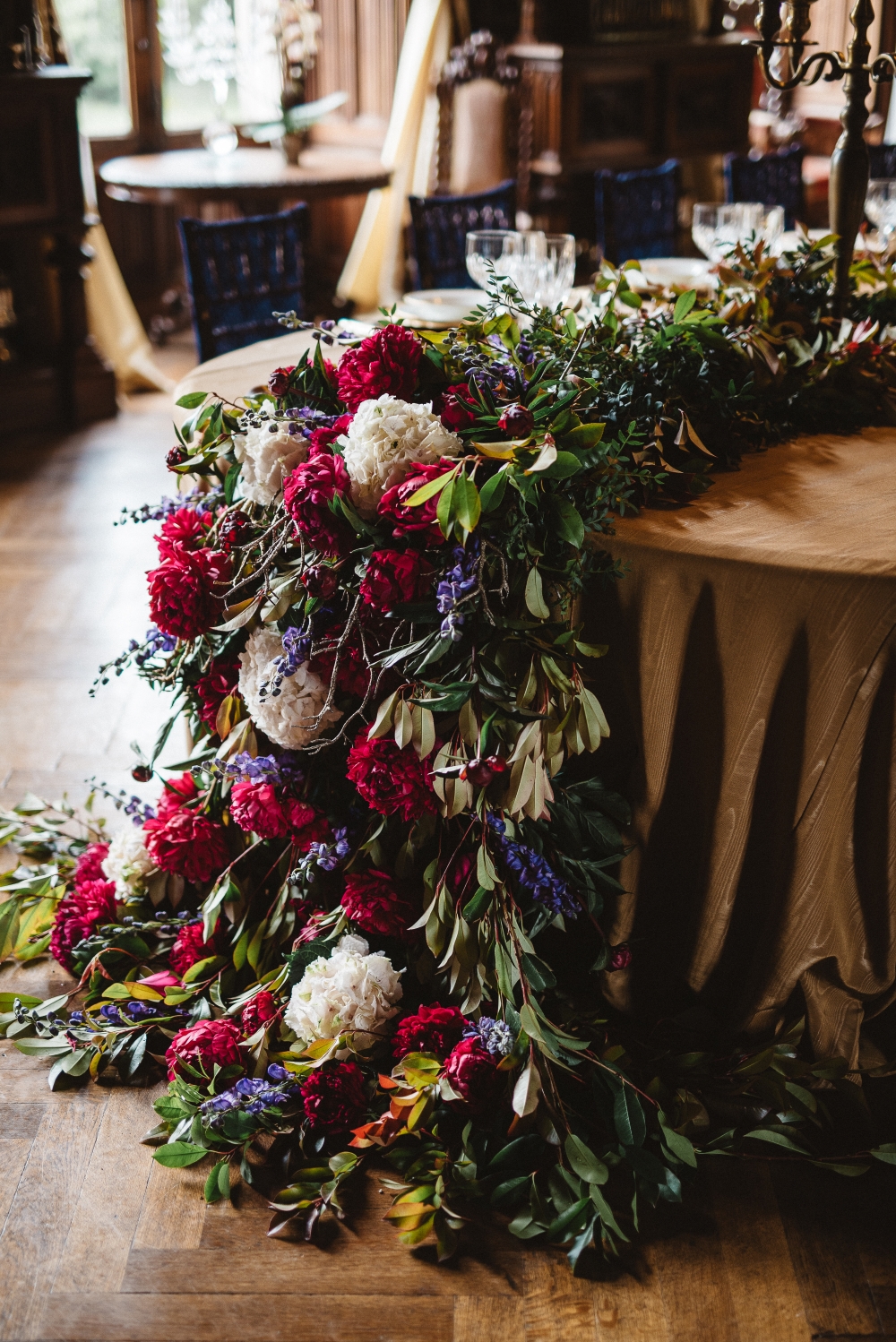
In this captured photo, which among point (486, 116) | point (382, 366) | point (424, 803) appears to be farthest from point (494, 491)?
point (486, 116)

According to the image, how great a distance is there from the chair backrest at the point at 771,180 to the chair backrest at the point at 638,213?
203 mm

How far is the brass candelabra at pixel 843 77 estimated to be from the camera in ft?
6.49

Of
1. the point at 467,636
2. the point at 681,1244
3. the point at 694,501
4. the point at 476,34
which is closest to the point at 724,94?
the point at 476,34

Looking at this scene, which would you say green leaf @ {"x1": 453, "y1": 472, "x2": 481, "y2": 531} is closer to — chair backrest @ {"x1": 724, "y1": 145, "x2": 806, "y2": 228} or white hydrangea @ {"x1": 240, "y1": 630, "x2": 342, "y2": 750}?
white hydrangea @ {"x1": 240, "y1": 630, "x2": 342, "y2": 750}

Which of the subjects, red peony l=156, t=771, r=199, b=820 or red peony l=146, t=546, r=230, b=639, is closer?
red peony l=146, t=546, r=230, b=639

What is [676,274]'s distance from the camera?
2818 mm

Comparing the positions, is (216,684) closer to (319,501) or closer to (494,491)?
(319,501)

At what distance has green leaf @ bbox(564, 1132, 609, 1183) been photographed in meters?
1.56

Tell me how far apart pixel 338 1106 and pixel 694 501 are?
922mm

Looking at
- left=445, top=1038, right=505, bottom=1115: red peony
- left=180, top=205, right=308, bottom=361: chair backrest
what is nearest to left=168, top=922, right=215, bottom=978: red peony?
left=445, top=1038, right=505, bottom=1115: red peony

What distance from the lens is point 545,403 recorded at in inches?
62.1

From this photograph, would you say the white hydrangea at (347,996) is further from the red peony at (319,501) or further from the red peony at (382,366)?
the red peony at (382,366)

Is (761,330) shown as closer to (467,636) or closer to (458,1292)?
(467,636)

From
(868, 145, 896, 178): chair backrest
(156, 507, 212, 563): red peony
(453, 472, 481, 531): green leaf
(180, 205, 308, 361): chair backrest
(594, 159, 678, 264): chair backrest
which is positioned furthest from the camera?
(868, 145, 896, 178): chair backrest
